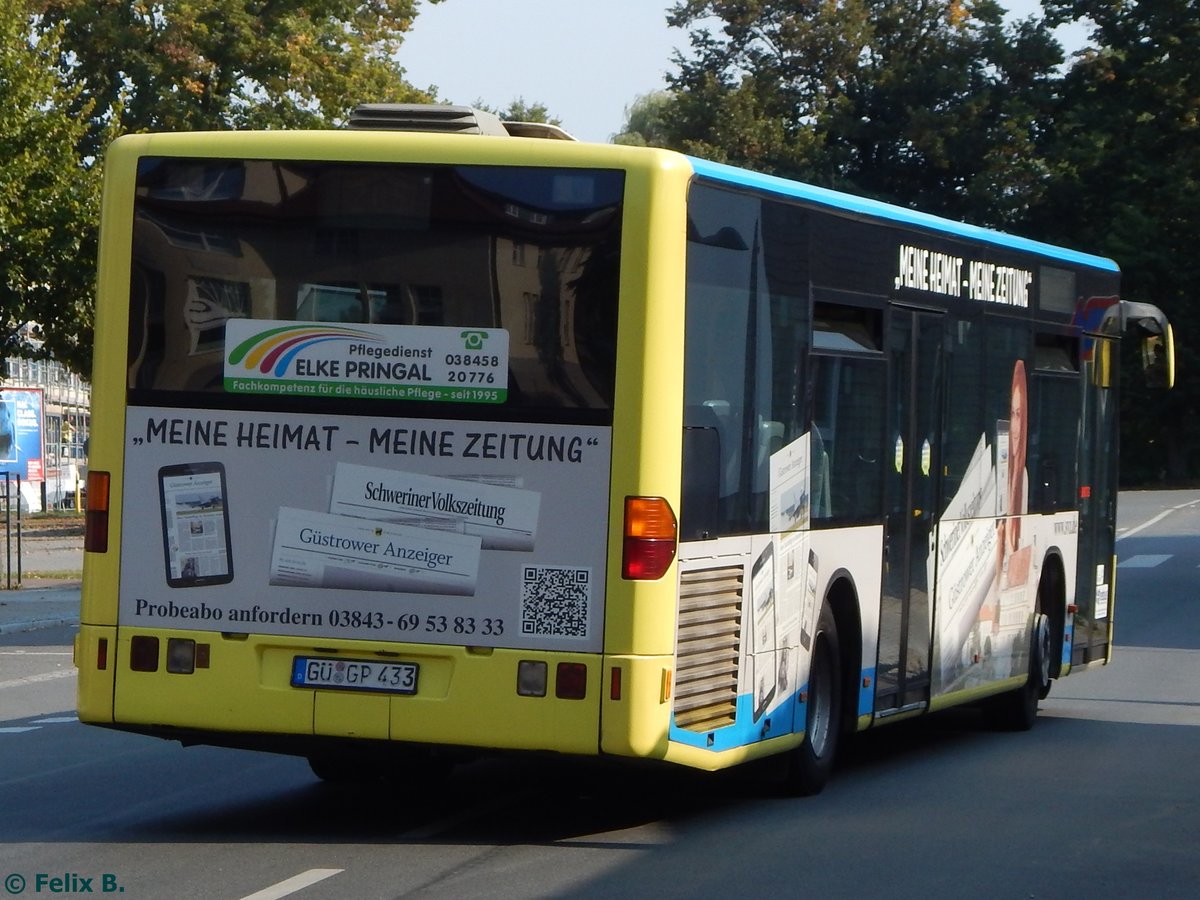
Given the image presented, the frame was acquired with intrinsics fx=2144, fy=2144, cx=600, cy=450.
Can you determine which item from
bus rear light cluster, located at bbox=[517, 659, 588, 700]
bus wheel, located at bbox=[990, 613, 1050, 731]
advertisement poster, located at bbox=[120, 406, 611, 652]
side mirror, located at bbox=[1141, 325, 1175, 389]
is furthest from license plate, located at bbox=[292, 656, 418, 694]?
side mirror, located at bbox=[1141, 325, 1175, 389]

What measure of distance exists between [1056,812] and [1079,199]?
5782 cm

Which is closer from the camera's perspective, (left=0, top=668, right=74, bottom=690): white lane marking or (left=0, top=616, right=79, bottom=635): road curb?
(left=0, top=668, right=74, bottom=690): white lane marking

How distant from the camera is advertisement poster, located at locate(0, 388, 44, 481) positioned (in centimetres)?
3944

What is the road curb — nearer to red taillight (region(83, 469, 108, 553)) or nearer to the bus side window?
red taillight (region(83, 469, 108, 553))

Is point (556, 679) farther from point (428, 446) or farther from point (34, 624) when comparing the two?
point (34, 624)

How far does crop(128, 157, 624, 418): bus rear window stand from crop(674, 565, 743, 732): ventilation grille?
3.12 feet

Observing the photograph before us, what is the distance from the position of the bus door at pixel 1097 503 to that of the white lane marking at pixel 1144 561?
60.0 ft

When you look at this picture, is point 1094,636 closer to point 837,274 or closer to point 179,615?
point 837,274

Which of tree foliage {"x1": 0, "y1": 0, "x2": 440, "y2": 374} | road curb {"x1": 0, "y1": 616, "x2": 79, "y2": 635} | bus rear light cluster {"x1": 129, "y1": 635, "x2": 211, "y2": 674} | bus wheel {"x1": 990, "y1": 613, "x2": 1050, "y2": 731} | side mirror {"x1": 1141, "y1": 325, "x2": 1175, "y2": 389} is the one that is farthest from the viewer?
tree foliage {"x1": 0, "y1": 0, "x2": 440, "y2": 374}

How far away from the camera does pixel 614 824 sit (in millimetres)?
9672

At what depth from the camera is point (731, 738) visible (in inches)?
368

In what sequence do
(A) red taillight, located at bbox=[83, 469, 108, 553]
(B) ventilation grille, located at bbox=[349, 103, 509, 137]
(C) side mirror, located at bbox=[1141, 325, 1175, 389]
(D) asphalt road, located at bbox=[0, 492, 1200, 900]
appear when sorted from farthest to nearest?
(C) side mirror, located at bbox=[1141, 325, 1175, 389] < (B) ventilation grille, located at bbox=[349, 103, 509, 137] < (A) red taillight, located at bbox=[83, 469, 108, 553] < (D) asphalt road, located at bbox=[0, 492, 1200, 900]

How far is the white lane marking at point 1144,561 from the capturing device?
34.1 metres

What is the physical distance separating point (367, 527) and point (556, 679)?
1.01 meters
